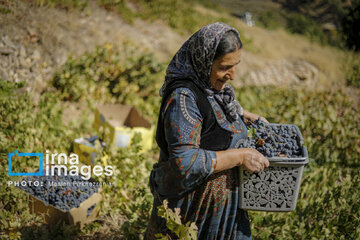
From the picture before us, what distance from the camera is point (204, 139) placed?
1.44m

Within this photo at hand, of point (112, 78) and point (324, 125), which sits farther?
point (112, 78)

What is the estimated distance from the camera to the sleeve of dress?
128 centimetres

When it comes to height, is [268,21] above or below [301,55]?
above

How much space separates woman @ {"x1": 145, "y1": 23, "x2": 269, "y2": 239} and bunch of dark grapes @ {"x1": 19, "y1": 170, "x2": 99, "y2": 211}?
47.5 inches

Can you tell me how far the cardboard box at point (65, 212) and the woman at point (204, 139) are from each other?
1044mm

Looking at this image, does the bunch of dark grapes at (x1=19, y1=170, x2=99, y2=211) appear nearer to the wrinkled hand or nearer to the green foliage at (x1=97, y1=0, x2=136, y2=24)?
the wrinkled hand

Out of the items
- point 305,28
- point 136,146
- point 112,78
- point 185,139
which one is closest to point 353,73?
point 112,78

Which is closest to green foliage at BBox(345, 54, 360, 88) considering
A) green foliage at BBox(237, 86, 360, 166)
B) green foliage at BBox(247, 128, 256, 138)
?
green foliage at BBox(237, 86, 360, 166)

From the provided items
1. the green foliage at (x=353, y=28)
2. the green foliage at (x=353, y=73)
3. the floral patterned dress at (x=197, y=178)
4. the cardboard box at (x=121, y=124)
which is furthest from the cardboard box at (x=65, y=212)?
the green foliage at (x=353, y=28)

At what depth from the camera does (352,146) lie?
3.45 metres

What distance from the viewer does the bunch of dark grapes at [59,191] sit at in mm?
2555

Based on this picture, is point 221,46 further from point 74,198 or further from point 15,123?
point 15,123

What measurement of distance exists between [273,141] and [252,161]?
222 millimetres

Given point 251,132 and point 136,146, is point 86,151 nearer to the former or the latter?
point 136,146
